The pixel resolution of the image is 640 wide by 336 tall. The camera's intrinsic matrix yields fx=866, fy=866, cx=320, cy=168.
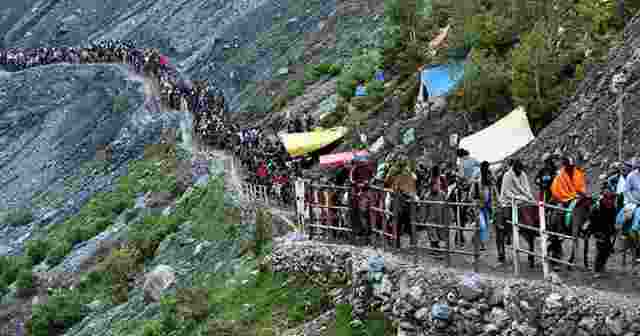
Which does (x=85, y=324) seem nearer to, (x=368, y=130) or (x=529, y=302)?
(x=368, y=130)

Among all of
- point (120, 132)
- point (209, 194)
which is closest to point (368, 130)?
point (209, 194)

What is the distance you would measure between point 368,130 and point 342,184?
1188 cm

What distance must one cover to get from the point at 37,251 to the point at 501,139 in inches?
738

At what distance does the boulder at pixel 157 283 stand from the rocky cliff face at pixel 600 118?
8453 mm

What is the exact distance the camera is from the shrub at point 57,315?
2292 centimetres

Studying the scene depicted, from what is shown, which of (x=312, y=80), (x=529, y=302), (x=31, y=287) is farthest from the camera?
(x=312, y=80)

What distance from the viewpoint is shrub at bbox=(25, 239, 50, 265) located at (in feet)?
104

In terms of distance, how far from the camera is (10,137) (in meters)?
56.0

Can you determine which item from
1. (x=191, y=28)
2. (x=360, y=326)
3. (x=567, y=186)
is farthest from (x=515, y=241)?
(x=191, y=28)

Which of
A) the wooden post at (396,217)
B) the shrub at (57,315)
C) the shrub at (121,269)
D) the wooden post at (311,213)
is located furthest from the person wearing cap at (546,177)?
the shrub at (57,315)

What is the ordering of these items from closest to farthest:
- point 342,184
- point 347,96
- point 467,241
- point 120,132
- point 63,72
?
point 467,241, point 342,184, point 347,96, point 120,132, point 63,72

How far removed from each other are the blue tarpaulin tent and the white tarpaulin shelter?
4.96m

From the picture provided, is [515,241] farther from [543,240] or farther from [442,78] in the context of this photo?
[442,78]

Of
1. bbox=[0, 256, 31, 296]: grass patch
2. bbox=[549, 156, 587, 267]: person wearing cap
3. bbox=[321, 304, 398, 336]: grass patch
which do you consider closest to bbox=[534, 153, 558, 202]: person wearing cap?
bbox=[549, 156, 587, 267]: person wearing cap
